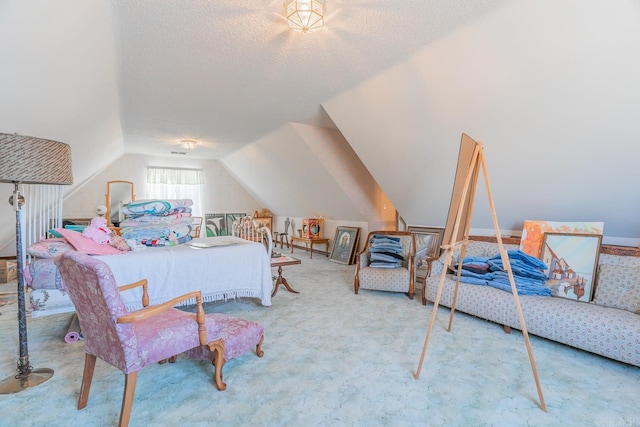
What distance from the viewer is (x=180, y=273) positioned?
2.75 metres

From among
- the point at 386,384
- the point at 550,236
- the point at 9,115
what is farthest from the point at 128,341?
the point at 550,236

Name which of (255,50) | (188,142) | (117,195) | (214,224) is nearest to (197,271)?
(255,50)

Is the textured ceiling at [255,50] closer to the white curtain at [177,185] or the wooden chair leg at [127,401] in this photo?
the wooden chair leg at [127,401]

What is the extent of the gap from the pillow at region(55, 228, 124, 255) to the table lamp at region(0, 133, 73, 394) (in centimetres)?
58

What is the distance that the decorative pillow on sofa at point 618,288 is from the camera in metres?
2.47

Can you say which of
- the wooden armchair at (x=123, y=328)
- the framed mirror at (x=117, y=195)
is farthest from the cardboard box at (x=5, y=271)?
the wooden armchair at (x=123, y=328)

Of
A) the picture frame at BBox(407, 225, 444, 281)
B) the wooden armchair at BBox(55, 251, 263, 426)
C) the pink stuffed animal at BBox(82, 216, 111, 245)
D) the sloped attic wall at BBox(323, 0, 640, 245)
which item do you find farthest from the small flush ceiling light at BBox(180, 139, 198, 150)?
the wooden armchair at BBox(55, 251, 263, 426)

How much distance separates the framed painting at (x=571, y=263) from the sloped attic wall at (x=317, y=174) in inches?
119

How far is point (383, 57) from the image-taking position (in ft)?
9.02

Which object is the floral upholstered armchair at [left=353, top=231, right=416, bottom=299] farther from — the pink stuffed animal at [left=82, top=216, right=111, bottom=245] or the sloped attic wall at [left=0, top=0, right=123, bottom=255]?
the sloped attic wall at [left=0, top=0, right=123, bottom=255]

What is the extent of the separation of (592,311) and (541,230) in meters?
1.01

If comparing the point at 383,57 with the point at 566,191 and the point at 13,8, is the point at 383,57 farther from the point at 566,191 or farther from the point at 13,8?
the point at 13,8

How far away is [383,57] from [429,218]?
2511mm

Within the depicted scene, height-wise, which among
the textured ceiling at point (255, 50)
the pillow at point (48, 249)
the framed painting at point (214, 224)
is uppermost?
the textured ceiling at point (255, 50)
